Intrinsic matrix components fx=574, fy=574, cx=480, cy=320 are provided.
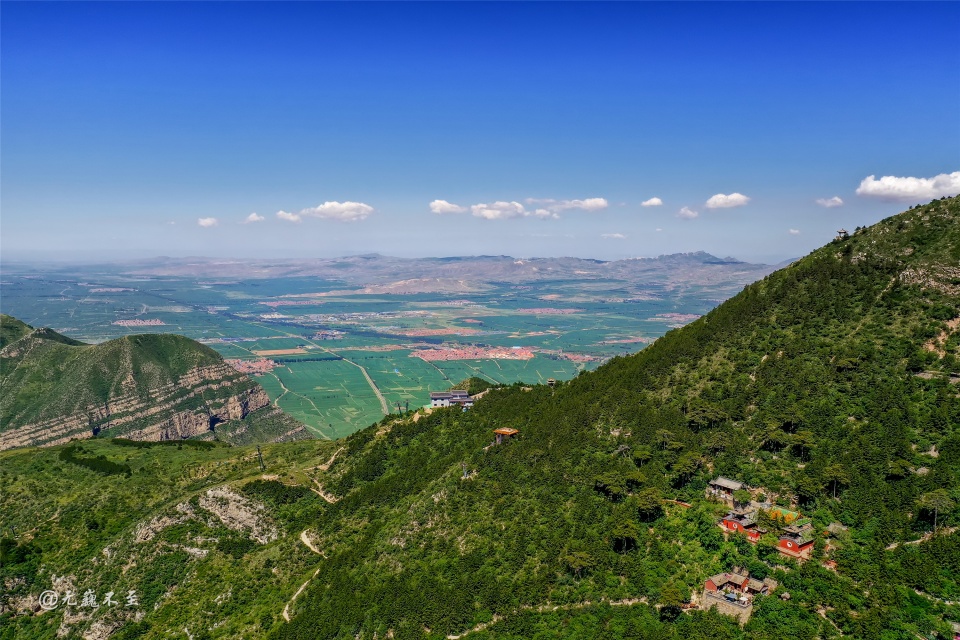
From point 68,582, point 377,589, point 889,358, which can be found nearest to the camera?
point 377,589

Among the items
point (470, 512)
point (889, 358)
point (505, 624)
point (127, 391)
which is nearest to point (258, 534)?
point (470, 512)

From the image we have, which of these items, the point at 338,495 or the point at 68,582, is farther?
the point at 338,495

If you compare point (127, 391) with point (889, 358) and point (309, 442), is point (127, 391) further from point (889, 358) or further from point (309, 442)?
point (889, 358)

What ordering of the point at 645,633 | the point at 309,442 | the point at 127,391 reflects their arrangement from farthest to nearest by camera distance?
the point at 127,391
the point at 309,442
the point at 645,633

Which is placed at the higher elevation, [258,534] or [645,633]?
[645,633]

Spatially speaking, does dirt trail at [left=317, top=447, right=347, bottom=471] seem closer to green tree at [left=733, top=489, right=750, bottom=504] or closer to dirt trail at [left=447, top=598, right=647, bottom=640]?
dirt trail at [left=447, top=598, right=647, bottom=640]

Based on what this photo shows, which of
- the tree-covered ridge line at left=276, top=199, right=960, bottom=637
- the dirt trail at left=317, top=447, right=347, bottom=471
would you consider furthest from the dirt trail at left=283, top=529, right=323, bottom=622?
the dirt trail at left=317, top=447, right=347, bottom=471

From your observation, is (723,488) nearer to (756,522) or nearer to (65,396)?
(756,522)
